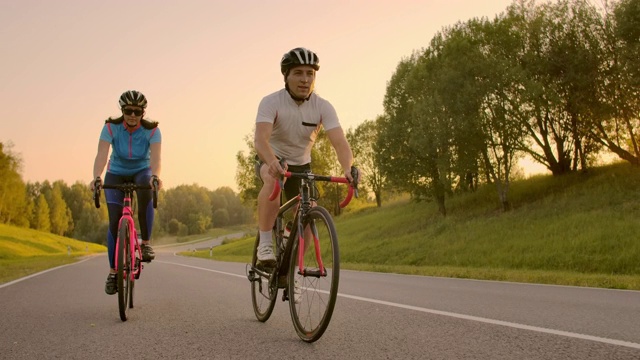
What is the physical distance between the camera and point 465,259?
79.7ft

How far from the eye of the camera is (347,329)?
4.90m

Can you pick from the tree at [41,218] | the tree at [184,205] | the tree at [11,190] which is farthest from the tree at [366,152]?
the tree at [184,205]

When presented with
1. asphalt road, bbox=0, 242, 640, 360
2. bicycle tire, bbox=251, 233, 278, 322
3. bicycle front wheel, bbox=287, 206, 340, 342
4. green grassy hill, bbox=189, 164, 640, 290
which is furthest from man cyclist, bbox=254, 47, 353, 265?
green grassy hill, bbox=189, 164, 640, 290

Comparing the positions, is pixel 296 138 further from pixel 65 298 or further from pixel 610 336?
pixel 65 298

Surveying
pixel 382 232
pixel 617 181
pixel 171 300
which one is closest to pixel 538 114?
pixel 617 181

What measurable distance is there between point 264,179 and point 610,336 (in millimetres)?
3143

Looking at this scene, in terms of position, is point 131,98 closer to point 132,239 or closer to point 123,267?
point 132,239

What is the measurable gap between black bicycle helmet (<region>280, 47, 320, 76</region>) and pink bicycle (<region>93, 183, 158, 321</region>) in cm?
216

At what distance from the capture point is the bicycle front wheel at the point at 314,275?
4086 mm

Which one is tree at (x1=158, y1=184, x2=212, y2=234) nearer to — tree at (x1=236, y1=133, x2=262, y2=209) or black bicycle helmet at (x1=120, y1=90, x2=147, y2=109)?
tree at (x1=236, y1=133, x2=262, y2=209)

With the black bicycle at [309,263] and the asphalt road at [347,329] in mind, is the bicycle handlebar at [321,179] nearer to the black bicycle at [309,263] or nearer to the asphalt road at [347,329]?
the black bicycle at [309,263]

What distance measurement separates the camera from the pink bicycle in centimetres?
567

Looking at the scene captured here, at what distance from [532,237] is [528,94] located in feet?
29.0

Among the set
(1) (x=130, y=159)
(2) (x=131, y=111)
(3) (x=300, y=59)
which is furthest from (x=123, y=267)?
(3) (x=300, y=59)
